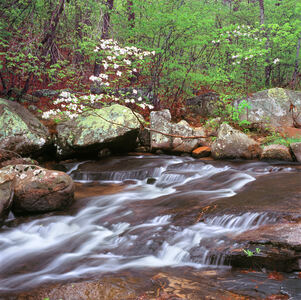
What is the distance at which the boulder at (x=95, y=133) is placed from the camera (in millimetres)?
10359

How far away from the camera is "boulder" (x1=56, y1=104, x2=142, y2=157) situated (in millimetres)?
10359

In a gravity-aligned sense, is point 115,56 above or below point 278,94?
above

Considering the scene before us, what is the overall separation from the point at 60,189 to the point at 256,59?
11.7m

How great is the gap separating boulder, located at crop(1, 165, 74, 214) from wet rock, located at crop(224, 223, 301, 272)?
398 cm

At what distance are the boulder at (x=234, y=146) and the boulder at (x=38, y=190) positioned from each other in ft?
17.3

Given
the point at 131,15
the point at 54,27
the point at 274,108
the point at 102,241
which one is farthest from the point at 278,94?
the point at 102,241

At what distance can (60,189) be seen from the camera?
6402 mm

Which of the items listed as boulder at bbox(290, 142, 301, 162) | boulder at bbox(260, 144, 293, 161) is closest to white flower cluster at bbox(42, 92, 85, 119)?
boulder at bbox(260, 144, 293, 161)

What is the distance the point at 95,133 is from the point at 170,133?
2.86 metres

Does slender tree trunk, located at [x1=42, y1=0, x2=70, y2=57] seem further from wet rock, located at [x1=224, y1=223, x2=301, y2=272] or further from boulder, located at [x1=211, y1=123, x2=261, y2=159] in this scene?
wet rock, located at [x1=224, y1=223, x2=301, y2=272]

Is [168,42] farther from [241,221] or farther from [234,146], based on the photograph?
[241,221]

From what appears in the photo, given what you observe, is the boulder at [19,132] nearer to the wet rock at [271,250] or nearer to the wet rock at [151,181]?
the wet rock at [151,181]

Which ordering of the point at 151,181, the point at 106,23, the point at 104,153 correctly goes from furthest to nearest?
the point at 106,23
the point at 104,153
the point at 151,181

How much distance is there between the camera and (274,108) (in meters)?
12.4
